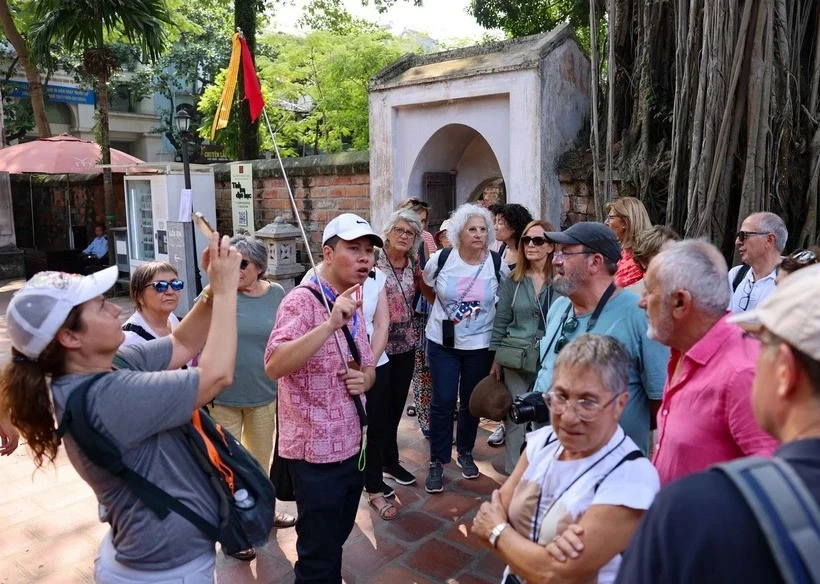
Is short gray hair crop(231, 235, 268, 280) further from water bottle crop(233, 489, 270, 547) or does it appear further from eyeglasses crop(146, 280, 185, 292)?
water bottle crop(233, 489, 270, 547)

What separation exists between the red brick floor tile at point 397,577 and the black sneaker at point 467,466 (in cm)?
109

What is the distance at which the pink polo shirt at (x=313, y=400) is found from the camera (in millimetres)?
2527

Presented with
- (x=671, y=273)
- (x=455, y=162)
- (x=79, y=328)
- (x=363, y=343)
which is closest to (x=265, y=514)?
(x=79, y=328)

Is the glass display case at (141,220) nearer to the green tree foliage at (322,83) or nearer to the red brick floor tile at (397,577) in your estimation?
the green tree foliage at (322,83)

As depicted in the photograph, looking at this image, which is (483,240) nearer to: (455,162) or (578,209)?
(578,209)

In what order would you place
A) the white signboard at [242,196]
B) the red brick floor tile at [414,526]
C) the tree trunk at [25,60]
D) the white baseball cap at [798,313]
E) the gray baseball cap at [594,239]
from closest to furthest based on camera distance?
the white baseball cap at [798,313], the gray baseball cap at [594,239], the red brick floor tile at [414,526], the white signboard at [242,196], the tree trunk at [25,60]

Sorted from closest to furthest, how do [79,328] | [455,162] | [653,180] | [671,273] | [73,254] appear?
[79,328]
[671,273]
[653,180]
[455,162]
[73,254]

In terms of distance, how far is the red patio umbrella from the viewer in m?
11.4

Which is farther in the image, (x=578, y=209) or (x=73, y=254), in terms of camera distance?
(x=73, y=254)

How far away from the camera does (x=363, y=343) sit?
9.46 feet

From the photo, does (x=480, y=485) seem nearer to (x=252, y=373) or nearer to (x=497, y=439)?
(x=497, y=439)

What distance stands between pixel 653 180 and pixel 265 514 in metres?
4.49

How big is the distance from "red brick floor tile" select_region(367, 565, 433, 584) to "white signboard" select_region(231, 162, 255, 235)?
6596 mm

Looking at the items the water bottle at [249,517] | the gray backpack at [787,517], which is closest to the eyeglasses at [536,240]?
the water bottle at [249,517]
